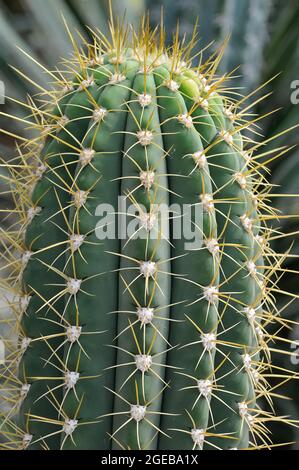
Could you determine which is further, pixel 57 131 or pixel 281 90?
pixel 281 90

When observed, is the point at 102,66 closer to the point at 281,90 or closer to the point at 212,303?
the point at 212,303

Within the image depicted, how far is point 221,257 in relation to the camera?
1.04m

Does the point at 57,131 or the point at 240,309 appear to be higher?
the point at 57,131

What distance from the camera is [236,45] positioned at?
2.33m

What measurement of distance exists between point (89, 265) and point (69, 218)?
9cm

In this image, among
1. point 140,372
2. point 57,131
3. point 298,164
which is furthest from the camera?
point 298,164

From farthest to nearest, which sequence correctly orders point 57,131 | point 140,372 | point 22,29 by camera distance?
point 22,29
point 57,131
point 140,372

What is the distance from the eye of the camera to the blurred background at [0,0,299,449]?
231 cm

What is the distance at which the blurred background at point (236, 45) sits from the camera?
231 cm
